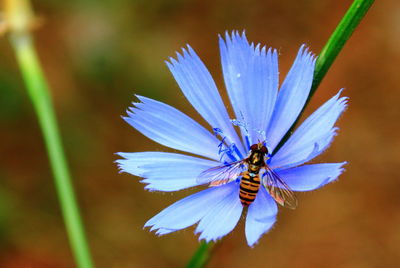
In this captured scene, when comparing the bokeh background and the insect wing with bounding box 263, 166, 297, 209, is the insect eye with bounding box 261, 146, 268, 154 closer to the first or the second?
the insect wing with bounding box 263, 166, 297, 209

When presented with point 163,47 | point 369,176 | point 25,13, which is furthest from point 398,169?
point 25,13

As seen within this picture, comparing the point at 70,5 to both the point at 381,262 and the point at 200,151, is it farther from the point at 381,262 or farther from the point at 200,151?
the point at 200,151

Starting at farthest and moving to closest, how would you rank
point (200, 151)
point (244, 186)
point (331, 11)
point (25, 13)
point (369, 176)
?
point (331, 11)
point (369, 176)
point (25, 13)
point (200, 151)
point (244, 186)

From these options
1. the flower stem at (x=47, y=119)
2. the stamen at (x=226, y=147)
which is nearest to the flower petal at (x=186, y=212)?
the stamen at (x=226, y=147)

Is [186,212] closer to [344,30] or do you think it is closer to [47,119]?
[344,30]

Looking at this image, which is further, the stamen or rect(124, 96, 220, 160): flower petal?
the stamen

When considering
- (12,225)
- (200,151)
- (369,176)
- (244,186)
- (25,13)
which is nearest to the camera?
(244,186)

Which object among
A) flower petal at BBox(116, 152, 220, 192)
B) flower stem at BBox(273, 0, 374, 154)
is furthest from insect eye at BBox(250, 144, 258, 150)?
flower stem at BBox(273, 0, 374, 154)
